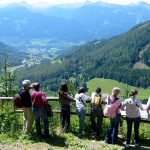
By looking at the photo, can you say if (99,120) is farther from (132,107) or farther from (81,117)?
(132,107)

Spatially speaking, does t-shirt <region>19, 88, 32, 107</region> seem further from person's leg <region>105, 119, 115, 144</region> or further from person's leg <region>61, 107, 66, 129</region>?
person's leg <region>105, 119, 115, 144</region>

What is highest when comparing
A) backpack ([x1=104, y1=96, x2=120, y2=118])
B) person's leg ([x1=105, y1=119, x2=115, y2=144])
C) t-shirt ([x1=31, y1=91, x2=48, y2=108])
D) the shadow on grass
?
t-shirt ([x1=31, y1=91, x2=48, y2=108])

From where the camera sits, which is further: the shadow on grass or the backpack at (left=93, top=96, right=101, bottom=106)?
the backpack at (left=93, top=96, right=101, bottom=106)

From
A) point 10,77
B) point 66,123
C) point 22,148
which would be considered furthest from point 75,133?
point 10,77

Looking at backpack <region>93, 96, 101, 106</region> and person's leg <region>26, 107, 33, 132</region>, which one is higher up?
backpack <region>93, 96, 101, 106</region>

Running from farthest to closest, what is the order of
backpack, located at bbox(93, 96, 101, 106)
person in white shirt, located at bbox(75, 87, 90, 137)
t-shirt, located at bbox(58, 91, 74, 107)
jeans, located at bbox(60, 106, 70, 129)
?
1. jeans, located at bbox(60, 106, 70, 129)
2. t-shirt, located at bbox(58, 91, 74, 107)
3. person in white shirt, located at bbox(75, 87, 90, 137)
4. backpack, located at bbox(93, 96, 101, 106)

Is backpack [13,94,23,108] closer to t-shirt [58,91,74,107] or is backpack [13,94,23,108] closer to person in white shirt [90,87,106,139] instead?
t-shirt [58,91,74,107]

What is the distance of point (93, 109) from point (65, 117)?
4.16 feet

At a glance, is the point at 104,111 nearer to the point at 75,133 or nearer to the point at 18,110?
the point at 75,133

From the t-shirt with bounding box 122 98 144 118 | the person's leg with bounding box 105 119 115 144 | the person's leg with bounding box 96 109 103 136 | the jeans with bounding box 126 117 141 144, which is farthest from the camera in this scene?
the person's leg with bounding box 96 109 103 136

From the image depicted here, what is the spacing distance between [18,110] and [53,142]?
310 cm

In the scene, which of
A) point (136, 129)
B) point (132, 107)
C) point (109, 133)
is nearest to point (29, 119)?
point (109, 133)

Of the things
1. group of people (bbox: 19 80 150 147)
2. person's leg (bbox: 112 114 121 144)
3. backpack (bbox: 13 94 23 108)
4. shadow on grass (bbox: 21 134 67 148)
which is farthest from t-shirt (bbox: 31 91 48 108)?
person's leg (bbox: 112 114 121 144)

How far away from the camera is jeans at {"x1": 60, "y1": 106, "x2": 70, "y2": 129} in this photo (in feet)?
49.0
